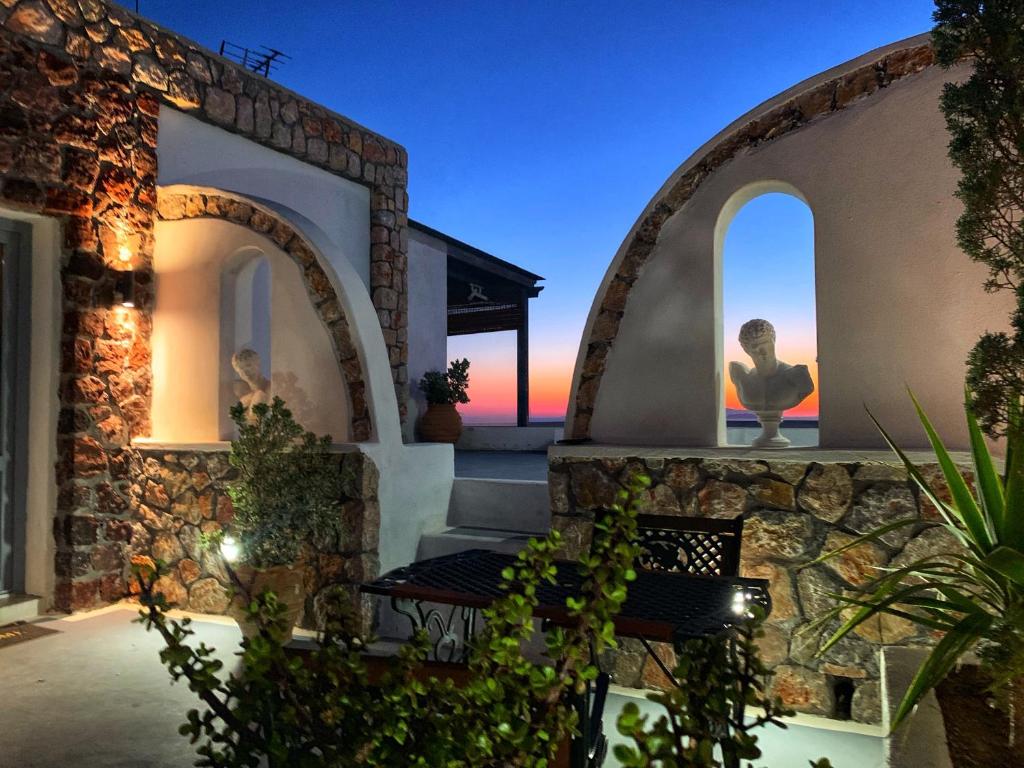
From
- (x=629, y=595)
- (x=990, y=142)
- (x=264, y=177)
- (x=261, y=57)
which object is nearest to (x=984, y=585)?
(x=629, y=595)

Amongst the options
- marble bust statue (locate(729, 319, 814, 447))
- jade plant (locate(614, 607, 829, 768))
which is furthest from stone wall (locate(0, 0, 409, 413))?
jade plant (locate(614, 607, 829, 768))

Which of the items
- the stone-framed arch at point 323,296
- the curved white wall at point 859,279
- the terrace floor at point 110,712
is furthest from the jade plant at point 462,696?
the stone-framed arch at point 323,296

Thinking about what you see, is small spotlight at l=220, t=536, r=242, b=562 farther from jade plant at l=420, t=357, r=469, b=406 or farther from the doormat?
jade plant at l=420, t=357, r=469, b=406

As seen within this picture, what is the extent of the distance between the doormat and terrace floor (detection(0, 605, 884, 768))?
89mm

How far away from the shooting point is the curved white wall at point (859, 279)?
3119 millimetres

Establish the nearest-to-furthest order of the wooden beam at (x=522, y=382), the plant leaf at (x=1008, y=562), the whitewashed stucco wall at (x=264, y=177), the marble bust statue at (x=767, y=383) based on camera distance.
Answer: the plant leaf at (x=1008, y=562), the marble bust statue at (x=767, y=383), the whitewashed stucco wall at (x=264, y=177), the wooden beam at (x=522, y=382)

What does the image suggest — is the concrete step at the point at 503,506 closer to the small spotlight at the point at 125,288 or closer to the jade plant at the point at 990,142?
the small spotlight at the point at 125,288

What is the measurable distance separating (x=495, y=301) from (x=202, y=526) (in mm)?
8115

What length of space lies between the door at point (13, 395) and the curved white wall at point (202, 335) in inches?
32.7

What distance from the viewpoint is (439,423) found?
9.00 meters

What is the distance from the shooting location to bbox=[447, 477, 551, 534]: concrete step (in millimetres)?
4934

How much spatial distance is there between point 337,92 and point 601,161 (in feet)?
78.1

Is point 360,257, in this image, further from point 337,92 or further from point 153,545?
point 337,92

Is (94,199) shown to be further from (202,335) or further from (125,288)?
(202,335)
